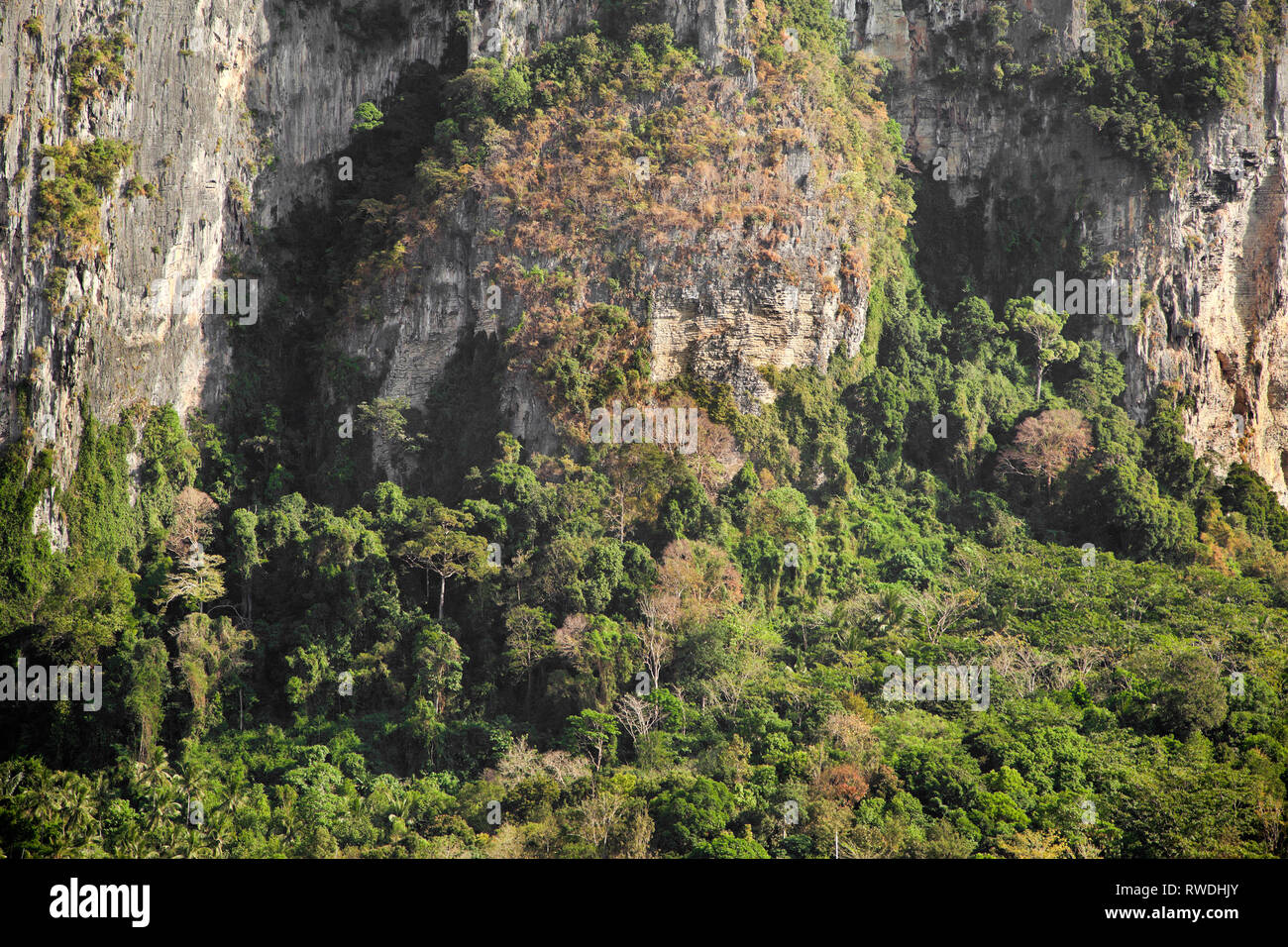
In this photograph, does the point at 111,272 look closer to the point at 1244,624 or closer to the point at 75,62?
the point at 75,62

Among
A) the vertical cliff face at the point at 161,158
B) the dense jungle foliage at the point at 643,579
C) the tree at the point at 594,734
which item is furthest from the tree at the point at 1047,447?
the vertical cliff face at the point at 161,158

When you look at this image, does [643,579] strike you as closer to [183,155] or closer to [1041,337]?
[1041,337]

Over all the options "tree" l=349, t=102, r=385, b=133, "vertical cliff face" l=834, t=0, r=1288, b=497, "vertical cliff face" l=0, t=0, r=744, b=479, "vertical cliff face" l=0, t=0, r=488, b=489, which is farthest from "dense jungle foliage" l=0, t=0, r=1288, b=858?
"vertical cliff face" l=834, t=0, r=1288, b=497

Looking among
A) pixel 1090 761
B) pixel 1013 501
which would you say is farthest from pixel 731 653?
pixel 1013 501

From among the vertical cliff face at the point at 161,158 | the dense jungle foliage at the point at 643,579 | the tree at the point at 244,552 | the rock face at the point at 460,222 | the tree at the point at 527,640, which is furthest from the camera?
the rock face at the point at 460,222

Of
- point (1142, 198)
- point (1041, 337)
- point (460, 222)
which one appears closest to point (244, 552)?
point (460, 222)

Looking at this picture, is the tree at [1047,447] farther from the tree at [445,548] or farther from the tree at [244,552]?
the tree at [244,552]
